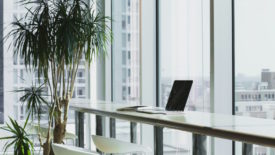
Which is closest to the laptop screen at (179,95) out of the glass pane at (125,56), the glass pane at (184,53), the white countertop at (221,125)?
the white countertop at (221,125)

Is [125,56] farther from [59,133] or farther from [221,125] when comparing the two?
[221,125]

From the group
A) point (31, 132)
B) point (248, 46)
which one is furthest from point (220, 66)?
point (31, 132)

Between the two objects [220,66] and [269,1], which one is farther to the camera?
[220,66]

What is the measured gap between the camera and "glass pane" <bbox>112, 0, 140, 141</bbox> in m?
5.54

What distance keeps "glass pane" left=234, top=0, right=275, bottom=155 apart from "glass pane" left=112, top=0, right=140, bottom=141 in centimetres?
194

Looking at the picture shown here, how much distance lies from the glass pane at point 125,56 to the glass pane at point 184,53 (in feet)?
1.80

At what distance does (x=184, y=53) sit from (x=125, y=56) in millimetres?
1507

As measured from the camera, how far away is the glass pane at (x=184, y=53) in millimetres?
4121

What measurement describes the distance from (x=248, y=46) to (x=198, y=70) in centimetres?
72

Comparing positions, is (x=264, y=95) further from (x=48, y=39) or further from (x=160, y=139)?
(x=48, y=39)

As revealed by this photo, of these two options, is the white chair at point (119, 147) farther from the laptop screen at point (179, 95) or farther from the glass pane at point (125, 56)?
the glass pane at point (125, 56)

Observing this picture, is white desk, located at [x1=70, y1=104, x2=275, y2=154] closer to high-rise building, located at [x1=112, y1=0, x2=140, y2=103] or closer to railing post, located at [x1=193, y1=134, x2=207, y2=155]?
railing post, located at [x1=193, y1=134, x2=207, y2=155]

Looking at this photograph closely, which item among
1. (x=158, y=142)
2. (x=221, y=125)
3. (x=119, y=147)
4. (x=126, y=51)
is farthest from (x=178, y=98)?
(x=126, y=51)

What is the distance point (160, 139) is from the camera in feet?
11.6
